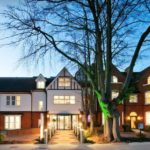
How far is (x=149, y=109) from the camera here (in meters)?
57.8

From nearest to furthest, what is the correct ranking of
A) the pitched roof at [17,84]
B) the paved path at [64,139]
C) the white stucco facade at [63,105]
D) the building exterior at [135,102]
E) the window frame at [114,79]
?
the paved path at [64,139] < the building exterior at [135,102] < the window frame at [114,79] < the white stucco facade at [63,105] < the pitched roof at [17,84]

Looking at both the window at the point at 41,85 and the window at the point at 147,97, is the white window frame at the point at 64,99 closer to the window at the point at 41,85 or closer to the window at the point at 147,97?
the window at the point at 41,85

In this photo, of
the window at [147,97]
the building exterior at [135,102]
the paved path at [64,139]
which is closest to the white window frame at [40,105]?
the building exterior at [135,102]

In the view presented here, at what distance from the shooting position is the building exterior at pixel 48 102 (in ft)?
201

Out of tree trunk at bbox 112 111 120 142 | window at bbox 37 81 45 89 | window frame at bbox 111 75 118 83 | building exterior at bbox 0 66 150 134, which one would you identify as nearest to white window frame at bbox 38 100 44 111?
building exterior at bbox 0 66 150 134

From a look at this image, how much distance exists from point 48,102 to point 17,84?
564cm

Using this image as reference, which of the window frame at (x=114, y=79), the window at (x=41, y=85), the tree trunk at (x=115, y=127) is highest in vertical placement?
the window frame at (x=114, y=79)

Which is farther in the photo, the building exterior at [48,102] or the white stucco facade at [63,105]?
the white stucco facade at [63,105]

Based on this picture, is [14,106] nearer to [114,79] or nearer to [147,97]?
[114,79]

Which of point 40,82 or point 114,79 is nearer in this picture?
point 114,79

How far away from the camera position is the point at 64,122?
2425 inches

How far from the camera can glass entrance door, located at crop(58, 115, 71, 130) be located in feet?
202

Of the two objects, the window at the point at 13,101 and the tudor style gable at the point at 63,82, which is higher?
the tudor style gable at the point at 63,82

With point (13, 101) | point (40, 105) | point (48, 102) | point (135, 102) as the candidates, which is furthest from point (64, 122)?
point (135, 102)
